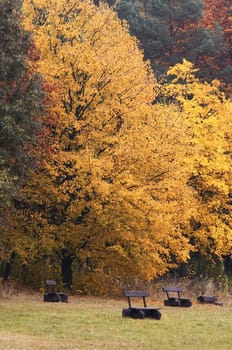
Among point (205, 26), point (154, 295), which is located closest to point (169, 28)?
point (205, 26)

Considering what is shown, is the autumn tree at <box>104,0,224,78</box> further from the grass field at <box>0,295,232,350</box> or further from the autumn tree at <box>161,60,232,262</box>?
the grass field at <box>0,295,232,350</box>

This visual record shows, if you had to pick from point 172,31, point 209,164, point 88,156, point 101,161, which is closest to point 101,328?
point 101,161

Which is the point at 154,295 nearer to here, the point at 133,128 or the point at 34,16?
the point at 133,128

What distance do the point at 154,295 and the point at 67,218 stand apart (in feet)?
17.5

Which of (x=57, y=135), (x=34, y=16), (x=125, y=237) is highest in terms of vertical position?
(x=34, y=16)

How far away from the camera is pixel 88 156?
23219 mm

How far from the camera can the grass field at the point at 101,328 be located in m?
12.4

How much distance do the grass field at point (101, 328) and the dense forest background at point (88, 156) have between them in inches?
150

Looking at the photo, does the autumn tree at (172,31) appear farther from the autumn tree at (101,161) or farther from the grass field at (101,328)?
the grass field at (101,328)

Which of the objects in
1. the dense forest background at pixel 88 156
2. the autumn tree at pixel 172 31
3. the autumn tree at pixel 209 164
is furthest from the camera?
the autumn tree at pixel 172 31

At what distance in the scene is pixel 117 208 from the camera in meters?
23.1

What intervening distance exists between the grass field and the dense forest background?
382cm

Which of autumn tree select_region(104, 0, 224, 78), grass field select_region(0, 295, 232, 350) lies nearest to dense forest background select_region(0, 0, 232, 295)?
grass field select_region(0, 295, 232, 350)

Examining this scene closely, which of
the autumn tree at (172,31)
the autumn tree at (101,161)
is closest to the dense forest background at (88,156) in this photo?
the autumn tree at (101,161)
